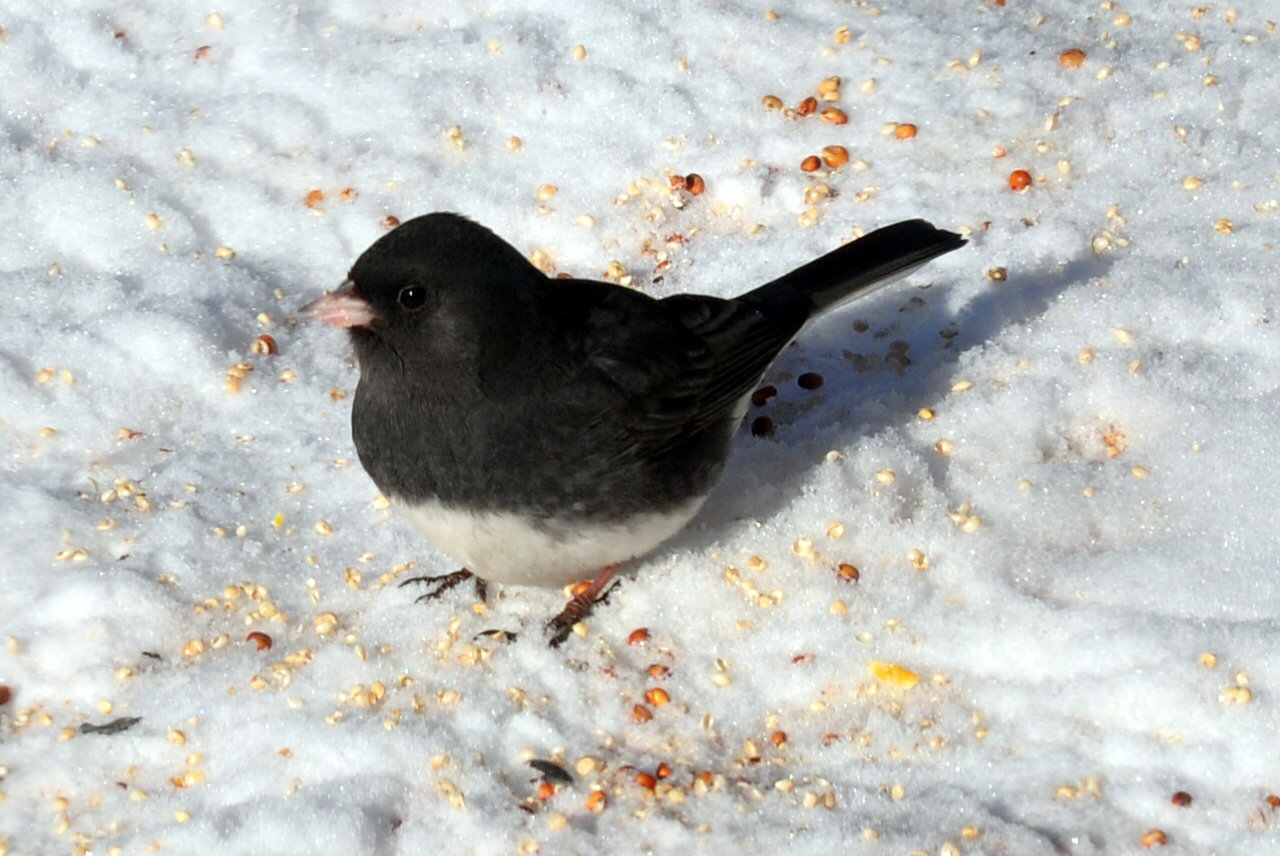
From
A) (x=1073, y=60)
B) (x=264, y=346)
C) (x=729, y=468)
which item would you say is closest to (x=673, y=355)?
(x=729, y=468)

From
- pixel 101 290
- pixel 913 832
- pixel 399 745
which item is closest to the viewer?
pixel 913 832

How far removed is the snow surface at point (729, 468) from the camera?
3158 millimetres

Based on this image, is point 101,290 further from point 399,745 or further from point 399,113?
point 399,745

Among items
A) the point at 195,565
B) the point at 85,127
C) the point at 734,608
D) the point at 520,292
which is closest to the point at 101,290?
the point at 85,127

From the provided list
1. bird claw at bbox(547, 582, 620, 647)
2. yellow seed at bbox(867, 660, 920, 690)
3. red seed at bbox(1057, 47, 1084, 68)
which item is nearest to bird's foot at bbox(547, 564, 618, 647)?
bird claw at bbox(547, 582, 620, 647)

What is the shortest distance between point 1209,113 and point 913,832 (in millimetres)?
2794

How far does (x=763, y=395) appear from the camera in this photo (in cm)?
425

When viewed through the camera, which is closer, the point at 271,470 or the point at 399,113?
the point at 271,470

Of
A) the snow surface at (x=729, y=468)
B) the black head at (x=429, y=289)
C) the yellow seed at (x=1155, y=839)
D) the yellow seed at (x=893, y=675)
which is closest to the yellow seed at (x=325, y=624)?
the snow surface at (x=729, y=468)

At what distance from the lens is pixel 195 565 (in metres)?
3.74

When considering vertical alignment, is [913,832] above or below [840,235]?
below

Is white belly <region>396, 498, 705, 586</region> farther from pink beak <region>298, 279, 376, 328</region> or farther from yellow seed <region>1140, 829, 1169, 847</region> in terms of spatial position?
yellow seed <region>1140, 829, 1169, 847</region>

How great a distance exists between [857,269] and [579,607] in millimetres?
1135

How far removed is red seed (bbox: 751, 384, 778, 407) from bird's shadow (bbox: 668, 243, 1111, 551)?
0.01m
